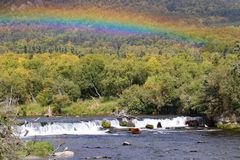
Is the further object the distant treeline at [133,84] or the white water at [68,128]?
the distant treeline at [133,84]

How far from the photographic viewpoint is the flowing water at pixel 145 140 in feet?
159

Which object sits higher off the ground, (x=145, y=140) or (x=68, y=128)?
(x=145, y=140)

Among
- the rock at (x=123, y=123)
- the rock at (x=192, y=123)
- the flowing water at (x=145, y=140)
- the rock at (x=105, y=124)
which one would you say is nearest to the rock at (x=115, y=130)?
the flowing water at (x=145, y=140)

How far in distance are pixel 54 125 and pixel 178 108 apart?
33.2 metres

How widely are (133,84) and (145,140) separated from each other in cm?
5819

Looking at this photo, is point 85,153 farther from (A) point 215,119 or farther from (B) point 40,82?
(B) point 40,82

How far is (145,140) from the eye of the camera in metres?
58.9

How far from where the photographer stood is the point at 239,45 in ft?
227

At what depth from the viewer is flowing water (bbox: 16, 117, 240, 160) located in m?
48.6

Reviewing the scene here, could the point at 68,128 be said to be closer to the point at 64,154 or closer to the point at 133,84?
the point at 64,154

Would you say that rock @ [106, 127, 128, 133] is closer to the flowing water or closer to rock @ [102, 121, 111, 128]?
the flowing water

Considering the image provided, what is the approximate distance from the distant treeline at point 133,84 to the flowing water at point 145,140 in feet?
22.7

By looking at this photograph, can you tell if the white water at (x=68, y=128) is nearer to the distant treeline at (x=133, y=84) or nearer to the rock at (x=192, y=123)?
the rock at (x=192, y=123)

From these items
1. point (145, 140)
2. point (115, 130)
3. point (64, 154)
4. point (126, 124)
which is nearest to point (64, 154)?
point (64, 154)
